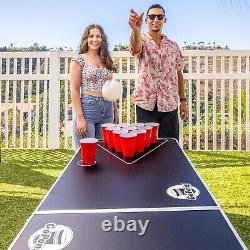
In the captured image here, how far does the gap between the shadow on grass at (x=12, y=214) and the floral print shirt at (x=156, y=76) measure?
4.77 ft

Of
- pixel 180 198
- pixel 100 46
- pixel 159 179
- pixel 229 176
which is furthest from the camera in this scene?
pixel 229 176

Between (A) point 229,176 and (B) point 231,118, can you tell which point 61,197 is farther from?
(B) point 231,118

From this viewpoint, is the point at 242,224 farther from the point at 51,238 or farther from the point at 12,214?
the point at 51,238

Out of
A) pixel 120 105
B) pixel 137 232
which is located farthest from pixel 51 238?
pixel 120 105

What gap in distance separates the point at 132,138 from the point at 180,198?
72 cm

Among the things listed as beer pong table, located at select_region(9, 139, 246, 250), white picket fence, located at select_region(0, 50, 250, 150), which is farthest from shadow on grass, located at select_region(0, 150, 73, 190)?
beer pong table, located at select_region(9, 139, 246, 250)

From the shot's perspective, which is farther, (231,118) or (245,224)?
(231,118)

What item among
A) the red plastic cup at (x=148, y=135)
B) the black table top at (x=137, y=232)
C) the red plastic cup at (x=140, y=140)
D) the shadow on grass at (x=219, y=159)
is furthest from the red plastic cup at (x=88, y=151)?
the shadow on grass at (x=219, y=159)

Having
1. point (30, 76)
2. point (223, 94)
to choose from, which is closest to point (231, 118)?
point (223, 94)

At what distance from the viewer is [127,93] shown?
6758 millimetres

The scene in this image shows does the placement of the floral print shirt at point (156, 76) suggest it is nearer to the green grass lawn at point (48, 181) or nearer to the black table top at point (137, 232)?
the green grass lawn at point (48, 181)

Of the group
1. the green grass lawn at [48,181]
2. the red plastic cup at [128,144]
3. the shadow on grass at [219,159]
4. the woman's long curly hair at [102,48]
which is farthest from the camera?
the shadow on grass at [219,159]

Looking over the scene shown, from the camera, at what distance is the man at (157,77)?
347 centimetres

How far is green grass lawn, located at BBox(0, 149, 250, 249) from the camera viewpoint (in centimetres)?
346
